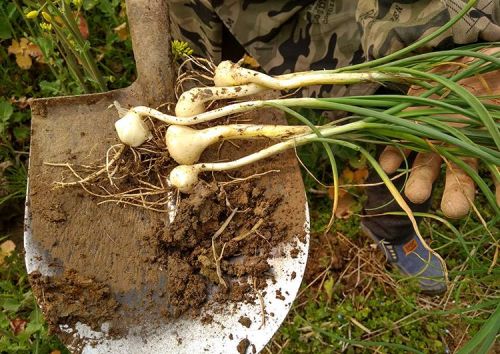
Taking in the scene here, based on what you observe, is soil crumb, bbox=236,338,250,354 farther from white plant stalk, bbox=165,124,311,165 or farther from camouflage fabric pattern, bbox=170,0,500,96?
camouflage fabric pattern, bbox=170,0,500,96

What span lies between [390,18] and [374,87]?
200mm

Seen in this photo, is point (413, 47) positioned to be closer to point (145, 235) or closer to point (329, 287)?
point (145, 235)

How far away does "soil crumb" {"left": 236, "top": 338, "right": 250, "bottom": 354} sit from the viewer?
1.11m

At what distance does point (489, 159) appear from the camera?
949 millimetres

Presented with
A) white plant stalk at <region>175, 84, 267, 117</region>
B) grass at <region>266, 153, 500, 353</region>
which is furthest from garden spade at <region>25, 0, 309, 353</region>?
grass at <region>266, 153, 500, 353</region>

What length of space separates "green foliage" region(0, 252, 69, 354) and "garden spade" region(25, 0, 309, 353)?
18.3 inches

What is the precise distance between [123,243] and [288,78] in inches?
24.8

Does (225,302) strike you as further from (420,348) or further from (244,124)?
(420,348)

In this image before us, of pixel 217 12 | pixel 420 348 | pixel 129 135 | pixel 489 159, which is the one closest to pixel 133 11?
pixel 217 12

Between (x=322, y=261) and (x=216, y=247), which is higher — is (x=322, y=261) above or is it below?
below

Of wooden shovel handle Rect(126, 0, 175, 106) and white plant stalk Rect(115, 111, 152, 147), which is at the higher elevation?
wooden shovel handle Rect(126, 0, 175, 106)

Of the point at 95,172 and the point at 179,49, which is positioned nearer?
the point at 95,172

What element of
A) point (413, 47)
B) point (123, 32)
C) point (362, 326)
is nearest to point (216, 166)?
point (413, 47)

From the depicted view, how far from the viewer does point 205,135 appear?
122 cm
